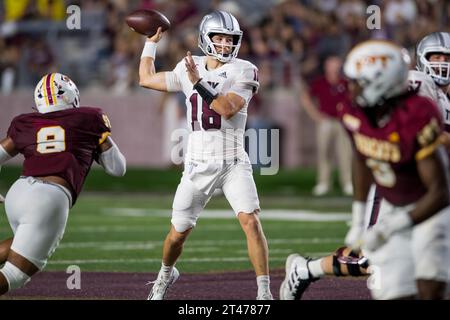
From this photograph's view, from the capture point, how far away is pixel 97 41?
809 inches

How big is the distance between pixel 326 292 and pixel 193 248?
2.98 metres

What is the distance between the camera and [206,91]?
7379mm

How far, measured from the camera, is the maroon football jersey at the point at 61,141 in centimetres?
684

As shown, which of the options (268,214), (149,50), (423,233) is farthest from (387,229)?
(268,214)

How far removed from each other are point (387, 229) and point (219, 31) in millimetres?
2638

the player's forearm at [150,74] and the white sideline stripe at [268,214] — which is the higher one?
the player's forearm at [150,74]

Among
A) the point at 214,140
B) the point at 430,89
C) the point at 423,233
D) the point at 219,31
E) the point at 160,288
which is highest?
the point at 219,31

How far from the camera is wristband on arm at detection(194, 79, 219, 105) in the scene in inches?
290

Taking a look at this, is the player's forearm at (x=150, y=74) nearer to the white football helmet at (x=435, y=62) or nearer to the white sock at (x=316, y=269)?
the white sock at (x=316, y=269)

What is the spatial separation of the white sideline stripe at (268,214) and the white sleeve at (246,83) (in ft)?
18.8

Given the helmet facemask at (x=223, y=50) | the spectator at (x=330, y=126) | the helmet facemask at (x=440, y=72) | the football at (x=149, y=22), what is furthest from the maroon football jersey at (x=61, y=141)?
the spectator at (x=330, y=126)

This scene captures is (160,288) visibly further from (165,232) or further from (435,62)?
(165,232)

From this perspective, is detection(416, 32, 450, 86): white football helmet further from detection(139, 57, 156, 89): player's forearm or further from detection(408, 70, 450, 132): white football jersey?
detection(139, 57, 156, 89): player's forearm
